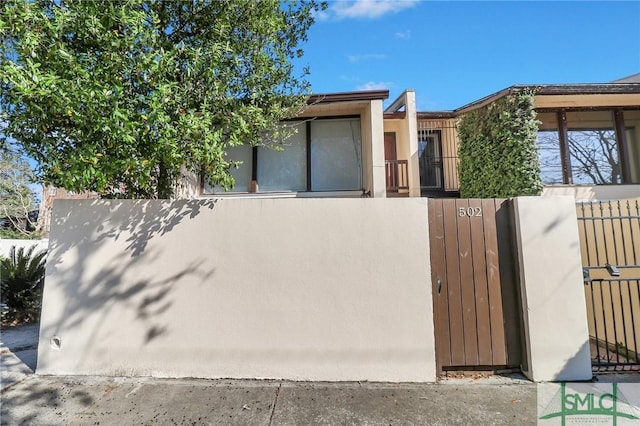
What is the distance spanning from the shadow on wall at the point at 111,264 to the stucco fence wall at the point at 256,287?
13 millimetres

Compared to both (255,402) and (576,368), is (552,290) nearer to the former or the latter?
(576,368)

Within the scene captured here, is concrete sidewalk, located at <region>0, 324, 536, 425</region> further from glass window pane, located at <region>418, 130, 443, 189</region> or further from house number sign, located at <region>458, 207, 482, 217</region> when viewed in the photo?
glass window pane, located at <region>418, 130, 443, 189</region>

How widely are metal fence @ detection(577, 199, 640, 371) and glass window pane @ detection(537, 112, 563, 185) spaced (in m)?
5.08

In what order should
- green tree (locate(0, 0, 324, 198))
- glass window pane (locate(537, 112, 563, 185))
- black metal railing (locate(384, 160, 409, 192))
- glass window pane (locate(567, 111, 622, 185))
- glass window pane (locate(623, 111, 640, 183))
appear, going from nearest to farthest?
green tree (locate(0, 0, 324, 198))
glass window pane (locate(537, 112, 563, 185))
glass window pane (locate(567, 111, 622, 185))
glass window pane (locate(623, 111, 640, 183))
black metal railing (locate(384, 160, 409, 192))

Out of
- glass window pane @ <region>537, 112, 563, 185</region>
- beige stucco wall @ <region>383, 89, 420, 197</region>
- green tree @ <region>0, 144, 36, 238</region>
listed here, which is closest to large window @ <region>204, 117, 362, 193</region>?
beige stucco wall @ <region>383, 89, 420, 197</region>

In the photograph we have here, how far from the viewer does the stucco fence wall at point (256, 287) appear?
146 inches

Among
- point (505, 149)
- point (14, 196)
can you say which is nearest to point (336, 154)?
point (505, 149)

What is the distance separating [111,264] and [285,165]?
4.90 meters

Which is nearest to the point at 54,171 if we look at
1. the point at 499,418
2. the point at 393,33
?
the point at 499,418

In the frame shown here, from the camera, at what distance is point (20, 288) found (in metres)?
6.53

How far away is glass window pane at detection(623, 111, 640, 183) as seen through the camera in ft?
29.9

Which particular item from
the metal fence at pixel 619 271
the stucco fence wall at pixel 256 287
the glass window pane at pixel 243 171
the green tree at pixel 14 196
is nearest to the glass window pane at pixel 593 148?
the metal fence at pixel 619 271

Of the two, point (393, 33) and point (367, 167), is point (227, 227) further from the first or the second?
point (393, 33)

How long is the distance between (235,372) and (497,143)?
26.9 ft
